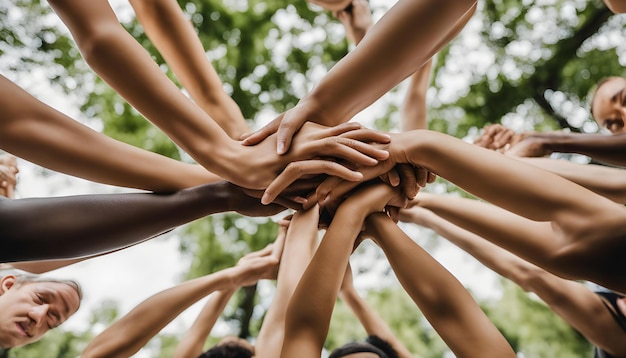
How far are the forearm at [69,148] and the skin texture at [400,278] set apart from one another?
0.68 meters

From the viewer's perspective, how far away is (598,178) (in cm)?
233

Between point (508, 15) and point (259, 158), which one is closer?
point (259, 158)

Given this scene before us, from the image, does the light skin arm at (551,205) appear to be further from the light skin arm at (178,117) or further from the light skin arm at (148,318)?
the light skin arm at (148,318)

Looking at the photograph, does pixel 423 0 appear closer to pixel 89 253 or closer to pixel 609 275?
pixel 609 275

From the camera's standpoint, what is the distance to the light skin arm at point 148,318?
245 cm

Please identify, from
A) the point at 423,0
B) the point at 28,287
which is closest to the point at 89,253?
the point at 28,287

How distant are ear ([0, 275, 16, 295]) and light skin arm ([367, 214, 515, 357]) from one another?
199 cm

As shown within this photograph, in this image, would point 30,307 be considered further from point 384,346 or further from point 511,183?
point 511,183

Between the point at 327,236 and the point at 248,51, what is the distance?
196 inches

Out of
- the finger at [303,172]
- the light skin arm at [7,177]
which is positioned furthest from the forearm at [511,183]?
the light skin arm at [7,177]

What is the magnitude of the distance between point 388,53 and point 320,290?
892 mm

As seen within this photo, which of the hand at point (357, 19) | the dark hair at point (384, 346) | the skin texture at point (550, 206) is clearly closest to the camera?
the skin texture at point (550, 206)

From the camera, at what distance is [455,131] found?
21.0 ft

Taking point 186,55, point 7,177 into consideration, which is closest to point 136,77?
point 186,55
